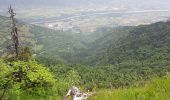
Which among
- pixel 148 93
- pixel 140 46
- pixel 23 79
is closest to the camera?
pixel 148 93

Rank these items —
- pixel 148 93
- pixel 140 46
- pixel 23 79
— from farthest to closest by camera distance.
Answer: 1. pixel 140 46
2. pixel 23 79
3. pixel 148 93

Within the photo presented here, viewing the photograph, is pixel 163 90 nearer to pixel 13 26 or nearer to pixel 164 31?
pixel 13 26

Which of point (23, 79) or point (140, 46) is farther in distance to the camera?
point (140, 46)

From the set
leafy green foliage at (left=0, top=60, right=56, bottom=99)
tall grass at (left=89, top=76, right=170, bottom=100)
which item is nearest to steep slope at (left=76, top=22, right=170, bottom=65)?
leafy green foliage at (left=0, top=60, right=56, bottom=99)

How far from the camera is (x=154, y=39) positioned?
5965 inches

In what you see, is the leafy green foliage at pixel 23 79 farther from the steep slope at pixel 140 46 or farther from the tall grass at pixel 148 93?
the steep slope at pixel 140 46

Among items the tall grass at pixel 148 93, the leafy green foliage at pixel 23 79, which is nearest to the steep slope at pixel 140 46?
the leafy green foliage at pixel 23 79

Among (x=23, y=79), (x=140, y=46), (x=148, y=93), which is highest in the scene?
(x=148, y=93)

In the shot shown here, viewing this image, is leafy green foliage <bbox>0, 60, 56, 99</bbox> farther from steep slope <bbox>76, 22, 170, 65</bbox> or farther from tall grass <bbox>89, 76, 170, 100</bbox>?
steep slope <bbox>76, 22, 170, 65</bbox>

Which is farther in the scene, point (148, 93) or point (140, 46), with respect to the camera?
point (140, 46)

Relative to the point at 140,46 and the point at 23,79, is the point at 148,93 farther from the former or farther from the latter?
the point at 140,46

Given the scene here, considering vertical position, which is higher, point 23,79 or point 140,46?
point 23,79

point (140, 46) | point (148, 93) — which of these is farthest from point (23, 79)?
point (140, 46)

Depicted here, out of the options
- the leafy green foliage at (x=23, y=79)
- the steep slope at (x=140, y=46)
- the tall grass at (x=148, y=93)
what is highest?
the tall grass at (x=148, y=93)
